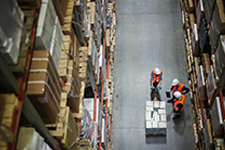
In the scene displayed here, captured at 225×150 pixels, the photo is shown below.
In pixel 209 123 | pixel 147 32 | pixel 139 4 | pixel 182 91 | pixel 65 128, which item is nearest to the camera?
pixel 65 128

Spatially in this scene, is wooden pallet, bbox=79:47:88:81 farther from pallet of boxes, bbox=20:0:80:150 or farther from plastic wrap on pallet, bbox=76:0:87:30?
plastic wrap on pallet, bbox=76:0:87:30

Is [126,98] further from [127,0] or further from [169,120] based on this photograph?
[127,0]

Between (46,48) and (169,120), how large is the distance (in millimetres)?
8220

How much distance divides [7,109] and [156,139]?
870cm

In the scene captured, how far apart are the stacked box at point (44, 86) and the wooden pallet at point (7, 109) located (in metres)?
0.48

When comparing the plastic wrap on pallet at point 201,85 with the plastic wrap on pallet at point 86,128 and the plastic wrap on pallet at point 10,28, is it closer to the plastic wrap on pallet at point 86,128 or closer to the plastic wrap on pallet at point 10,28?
the plastic wrap on pallet at point 86,128

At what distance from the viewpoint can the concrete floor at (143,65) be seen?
1105cm

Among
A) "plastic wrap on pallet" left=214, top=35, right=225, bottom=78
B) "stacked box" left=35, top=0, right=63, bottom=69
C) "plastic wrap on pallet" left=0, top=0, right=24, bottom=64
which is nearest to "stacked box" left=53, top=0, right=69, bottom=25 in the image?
"stacked box" left=35, top=0, right=63, bottom=69

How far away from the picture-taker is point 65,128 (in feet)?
15.4

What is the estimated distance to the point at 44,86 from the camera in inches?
148

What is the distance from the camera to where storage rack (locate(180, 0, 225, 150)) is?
7852 millimetres

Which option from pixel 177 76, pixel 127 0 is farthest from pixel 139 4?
pixel 177 76

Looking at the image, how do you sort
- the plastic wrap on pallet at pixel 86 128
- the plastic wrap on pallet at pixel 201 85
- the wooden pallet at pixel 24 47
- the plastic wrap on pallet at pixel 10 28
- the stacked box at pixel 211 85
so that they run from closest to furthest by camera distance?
the plastic wrap on pallet at pixel 10 28 → the wooden pallet at pixel 24 47 → the plastic wrap on pallet at pixel 86 128 → the stacked box at pixel 211 85 → the plastic wrap on pallet at pixel 201 85

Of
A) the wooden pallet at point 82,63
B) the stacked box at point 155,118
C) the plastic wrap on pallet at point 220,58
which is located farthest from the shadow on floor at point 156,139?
the wooden pallet at point 82,63
